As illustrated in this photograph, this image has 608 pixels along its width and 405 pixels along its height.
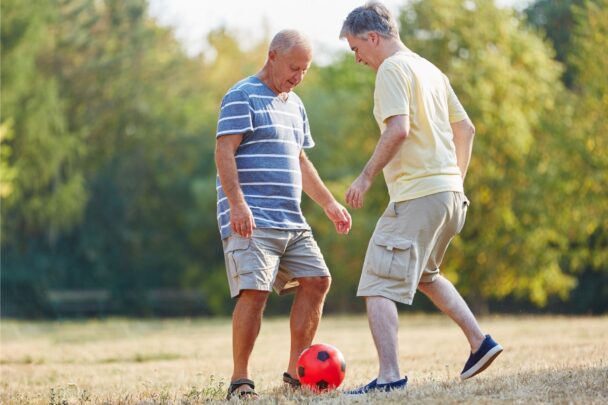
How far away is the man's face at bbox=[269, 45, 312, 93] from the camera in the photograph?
6.08 metres

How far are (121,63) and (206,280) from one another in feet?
26.3

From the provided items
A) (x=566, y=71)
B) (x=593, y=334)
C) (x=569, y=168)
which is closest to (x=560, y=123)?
(x=569, y=168)

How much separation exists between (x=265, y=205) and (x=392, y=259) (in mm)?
889

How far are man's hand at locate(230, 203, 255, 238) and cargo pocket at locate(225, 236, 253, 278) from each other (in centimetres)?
8

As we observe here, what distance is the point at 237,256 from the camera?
19.7 feet

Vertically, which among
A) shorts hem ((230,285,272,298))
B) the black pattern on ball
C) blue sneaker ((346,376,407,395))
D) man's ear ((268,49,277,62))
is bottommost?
blue sneaker ((346,376,407,395))

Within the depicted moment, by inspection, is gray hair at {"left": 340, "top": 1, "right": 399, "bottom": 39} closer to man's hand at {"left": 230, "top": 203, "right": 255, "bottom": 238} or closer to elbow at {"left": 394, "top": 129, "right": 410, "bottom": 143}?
elbow at {"left": 394, "top": 129, "right": 410, "bottom": 143}

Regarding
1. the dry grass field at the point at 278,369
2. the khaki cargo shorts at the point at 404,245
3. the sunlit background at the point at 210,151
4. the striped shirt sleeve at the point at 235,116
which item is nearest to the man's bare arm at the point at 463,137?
the khaki cargo shorts at the point at 404,245

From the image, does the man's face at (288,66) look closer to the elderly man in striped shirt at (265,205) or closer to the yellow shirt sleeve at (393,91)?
the elderly man in striped shirt at (265,205)

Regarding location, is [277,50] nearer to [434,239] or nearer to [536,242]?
[434,239]

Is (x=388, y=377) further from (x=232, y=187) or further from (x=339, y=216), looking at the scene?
(x=232, y=187)

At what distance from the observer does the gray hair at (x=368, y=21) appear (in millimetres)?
5855

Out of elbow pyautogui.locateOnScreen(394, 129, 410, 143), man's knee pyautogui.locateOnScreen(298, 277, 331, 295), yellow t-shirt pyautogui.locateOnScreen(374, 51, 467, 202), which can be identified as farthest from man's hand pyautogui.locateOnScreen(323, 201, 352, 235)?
elbow pyautogui.locateOnScreen(394, 129, 410, 143)

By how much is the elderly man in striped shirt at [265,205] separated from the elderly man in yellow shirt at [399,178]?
0.52 m
